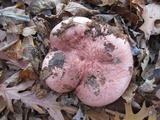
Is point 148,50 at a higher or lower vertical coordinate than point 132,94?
higher

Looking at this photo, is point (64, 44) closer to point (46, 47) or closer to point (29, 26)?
point (46, 47)

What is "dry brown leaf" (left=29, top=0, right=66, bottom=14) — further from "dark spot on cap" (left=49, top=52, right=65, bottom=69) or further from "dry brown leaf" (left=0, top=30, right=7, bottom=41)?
"dark spot on cap" (left=49, top=52, right=65, bottom=69)

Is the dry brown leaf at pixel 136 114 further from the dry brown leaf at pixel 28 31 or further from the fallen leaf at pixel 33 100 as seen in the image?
the dry brown leaf at pixel 28 31

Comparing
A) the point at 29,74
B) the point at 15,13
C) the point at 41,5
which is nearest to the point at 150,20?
the point at 41,5

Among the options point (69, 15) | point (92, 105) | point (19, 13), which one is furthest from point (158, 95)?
point (19, 13)

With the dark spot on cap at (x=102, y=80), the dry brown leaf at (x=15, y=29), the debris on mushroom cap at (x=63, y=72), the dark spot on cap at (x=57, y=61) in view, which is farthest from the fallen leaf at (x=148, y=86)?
the dry brown leaf at (x=15, y=29)

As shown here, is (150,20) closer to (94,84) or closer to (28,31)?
(94,84)

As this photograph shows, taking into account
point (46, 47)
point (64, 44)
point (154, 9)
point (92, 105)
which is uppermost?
point (154, 9)
